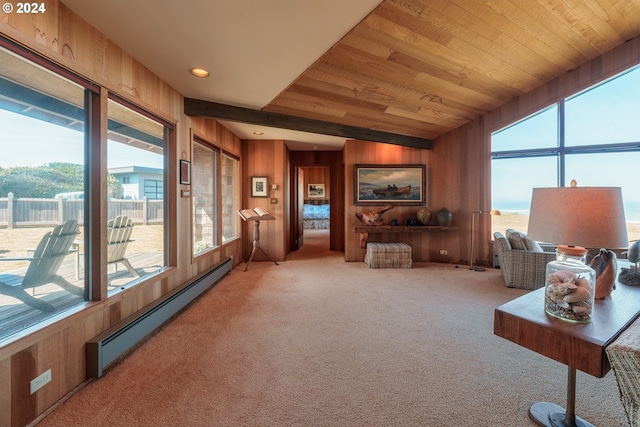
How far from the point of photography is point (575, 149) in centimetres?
423

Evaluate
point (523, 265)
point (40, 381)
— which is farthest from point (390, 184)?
point (40, 381)

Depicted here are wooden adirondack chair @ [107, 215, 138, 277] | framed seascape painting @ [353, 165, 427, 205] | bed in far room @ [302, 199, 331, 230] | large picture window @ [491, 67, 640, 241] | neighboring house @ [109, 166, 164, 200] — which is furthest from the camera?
bed in far room @ [302, 199, 331, 230]

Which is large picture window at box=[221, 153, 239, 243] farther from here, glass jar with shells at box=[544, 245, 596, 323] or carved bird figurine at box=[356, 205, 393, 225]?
glass jar with shells at box=[544, 245, 596, 323]

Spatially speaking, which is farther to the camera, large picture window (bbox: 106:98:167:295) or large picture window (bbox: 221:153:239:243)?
large picture window (bbox: 221:153:239:243)

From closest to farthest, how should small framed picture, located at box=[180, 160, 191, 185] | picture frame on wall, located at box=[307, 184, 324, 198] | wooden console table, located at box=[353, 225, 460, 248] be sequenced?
small framed picture, located at box=[180, 160, 191, 185], wooden console table, located at box=[353, 225, 460, 248], picture frame on wall, located at box=[307, 184, 324, 198]

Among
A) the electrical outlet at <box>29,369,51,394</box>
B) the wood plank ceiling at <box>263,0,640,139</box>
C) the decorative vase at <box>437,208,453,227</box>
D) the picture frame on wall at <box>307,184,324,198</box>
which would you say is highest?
the wood plank ceiling at <box>263,0,640,139</box>

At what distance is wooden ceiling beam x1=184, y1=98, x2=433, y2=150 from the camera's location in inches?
132

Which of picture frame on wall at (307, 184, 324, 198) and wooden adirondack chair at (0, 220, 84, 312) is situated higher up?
picture frame on wall at (307, 184, 324, 198)

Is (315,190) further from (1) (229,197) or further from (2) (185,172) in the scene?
(2) (185,172)

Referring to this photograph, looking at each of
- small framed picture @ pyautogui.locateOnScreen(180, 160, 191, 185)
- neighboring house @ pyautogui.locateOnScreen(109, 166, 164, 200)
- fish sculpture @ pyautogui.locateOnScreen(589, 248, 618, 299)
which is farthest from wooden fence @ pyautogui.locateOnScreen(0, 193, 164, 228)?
fish sculpture @ pyautogui.locateOnScreen(589, 248, 618, 299)

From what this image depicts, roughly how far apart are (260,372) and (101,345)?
1.11 meters

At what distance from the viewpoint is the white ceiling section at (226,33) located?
1812 mm

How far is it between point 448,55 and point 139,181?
351 centimetres

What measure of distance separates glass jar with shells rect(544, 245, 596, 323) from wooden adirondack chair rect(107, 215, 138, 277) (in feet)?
9.70
